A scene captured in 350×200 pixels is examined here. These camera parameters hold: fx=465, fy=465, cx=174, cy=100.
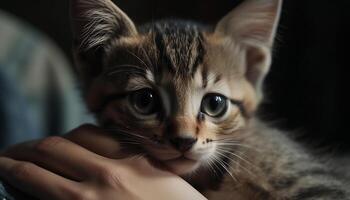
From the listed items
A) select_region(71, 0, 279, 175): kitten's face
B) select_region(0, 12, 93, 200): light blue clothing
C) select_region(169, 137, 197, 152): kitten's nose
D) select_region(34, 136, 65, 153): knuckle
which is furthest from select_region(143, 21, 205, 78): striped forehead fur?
select_region(0, 12, 93, 200): light blue clothing

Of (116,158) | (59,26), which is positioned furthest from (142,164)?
(59,26)

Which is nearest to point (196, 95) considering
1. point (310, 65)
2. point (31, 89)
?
point (310, 65)

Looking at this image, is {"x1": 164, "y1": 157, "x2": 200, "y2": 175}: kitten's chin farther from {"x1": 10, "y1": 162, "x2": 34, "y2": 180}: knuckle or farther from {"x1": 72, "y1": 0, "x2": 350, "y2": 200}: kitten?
{"x1": 10, "y1": 162, "x2": 34, "y2": 180}: knuckle

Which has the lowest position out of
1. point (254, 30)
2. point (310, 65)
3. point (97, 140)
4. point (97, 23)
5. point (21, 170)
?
point (21, 170)

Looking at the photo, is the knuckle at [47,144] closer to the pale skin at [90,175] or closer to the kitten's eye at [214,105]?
the pale skin at [90,175]

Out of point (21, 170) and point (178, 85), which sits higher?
point (178, 85)

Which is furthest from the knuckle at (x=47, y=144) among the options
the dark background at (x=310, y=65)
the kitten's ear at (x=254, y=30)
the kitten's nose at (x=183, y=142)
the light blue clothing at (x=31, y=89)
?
the light blue clothing at (x=31, y=89)

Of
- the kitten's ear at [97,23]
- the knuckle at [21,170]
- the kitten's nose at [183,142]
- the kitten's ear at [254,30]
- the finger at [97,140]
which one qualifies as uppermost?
the kitten's ear at [254,30]

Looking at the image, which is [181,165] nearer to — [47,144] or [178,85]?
[178,85]
